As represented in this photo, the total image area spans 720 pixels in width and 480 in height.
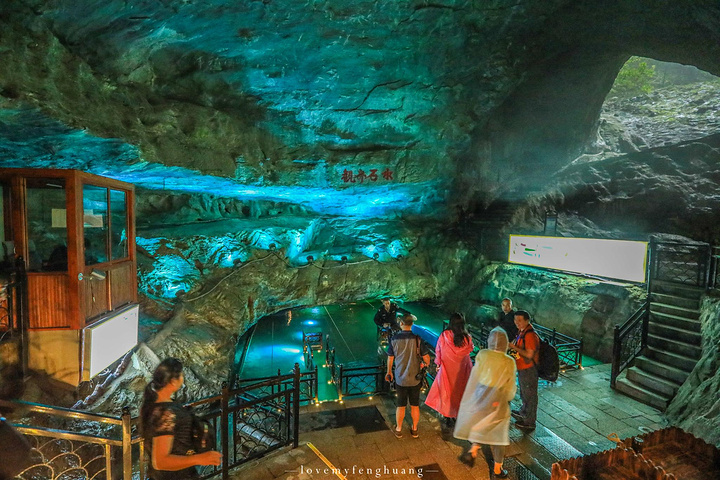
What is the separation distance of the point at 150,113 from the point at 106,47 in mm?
1383

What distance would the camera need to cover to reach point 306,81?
8430mm

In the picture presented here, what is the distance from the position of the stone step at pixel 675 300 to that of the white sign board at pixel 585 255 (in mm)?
1213

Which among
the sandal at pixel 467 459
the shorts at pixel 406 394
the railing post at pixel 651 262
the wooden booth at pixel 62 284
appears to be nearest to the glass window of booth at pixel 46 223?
the wooden booth at pixel 62 284

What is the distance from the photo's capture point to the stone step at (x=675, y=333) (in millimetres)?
7516

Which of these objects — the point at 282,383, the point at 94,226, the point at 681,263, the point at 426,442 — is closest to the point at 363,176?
the point at 282,383

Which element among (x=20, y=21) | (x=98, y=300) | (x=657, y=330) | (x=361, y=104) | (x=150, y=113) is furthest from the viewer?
(x=361, y=104)

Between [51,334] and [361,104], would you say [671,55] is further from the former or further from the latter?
[51,334]

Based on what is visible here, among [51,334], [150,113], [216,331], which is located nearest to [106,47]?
[150,113]

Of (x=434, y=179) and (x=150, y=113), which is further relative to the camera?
(x=434, y=179)

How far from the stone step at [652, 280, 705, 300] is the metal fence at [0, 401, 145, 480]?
12748mm

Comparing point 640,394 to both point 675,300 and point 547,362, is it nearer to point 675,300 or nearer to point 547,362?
point 675,300

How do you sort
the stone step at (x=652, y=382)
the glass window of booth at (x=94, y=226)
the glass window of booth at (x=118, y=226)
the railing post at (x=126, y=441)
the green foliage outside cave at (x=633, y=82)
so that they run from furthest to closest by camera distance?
the green foliage outside cave at (x=633, y=82), the glass window of booth at (x=118, y=226), the stone step at (x=652, y=382), the glass window of booth at (x=94, y=226), the railing post at (x=126, y=441)

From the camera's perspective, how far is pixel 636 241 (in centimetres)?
991

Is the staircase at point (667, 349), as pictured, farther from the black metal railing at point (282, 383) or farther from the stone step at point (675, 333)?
the black metal railing at point (282, 383)
